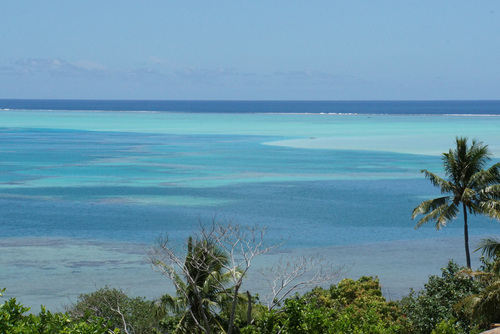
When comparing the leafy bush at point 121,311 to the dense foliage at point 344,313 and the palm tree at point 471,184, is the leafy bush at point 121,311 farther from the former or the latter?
the palm tree at point 471,184

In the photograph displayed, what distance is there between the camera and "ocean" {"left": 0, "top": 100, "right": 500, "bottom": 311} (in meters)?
42.2

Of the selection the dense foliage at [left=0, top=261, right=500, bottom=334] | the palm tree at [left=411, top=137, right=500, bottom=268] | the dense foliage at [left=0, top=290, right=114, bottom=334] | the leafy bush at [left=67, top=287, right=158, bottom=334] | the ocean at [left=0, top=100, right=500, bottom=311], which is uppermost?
the palm tree at [left=411, top=137, right=500, bottom=268]

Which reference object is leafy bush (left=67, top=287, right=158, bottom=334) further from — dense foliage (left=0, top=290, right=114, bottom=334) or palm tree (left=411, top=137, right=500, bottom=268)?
palm tree (left=411, top=137, right=500, bottom=268)

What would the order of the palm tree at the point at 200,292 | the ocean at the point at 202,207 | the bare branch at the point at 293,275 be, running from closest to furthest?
the palm tree at the point at 200,292, the bare branch at the point at 293,275, the ocean at the point at 202,207

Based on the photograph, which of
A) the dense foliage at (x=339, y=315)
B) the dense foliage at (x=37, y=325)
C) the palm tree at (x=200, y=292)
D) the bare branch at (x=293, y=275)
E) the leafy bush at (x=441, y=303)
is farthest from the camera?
the bare branch at (x=293, y=275)

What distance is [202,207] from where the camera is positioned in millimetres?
62219

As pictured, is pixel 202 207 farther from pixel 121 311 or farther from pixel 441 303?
pixel 441 303

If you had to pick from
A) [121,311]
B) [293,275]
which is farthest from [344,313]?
[293,275]

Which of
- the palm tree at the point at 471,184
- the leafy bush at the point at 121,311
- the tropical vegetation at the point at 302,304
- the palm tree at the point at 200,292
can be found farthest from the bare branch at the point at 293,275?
the palm tree at the point at 471,184

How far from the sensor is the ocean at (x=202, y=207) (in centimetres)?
4216

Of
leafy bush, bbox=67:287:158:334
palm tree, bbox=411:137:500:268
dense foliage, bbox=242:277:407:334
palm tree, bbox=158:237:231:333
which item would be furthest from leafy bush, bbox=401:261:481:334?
leafy bush, bbox=67:287:158:334

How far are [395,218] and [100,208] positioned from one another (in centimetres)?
2519

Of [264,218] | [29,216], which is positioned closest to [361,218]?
[264,218]

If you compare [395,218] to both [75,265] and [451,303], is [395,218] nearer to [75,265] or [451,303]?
[75,265]
